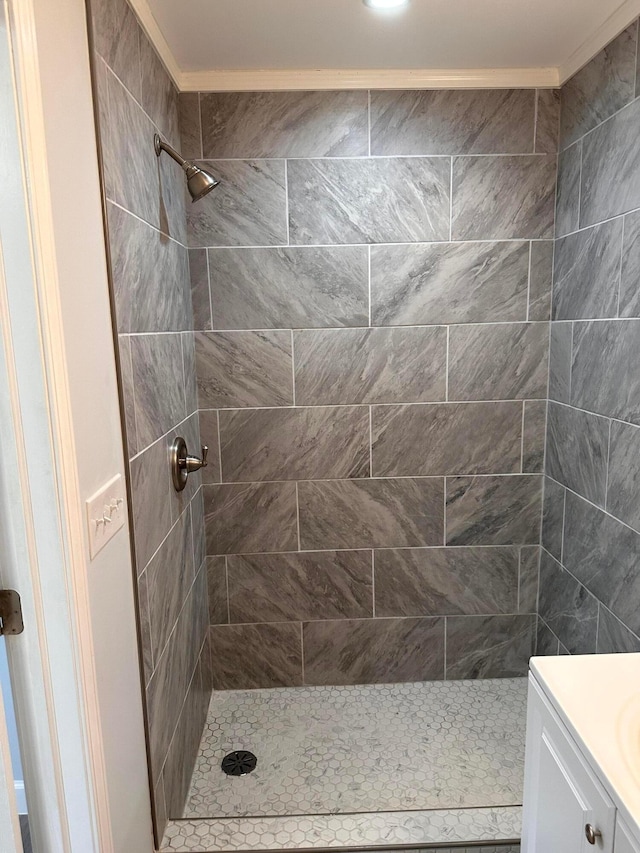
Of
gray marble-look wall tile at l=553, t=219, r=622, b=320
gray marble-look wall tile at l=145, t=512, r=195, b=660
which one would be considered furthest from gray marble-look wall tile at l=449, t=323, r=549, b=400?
gray marble-look wall tile at l=145, t=512, r=195, b=660

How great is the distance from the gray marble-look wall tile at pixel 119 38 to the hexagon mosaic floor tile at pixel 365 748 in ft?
6.62

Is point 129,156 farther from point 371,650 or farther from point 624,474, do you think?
point 371,650

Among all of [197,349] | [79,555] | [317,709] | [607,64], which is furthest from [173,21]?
[317,709]

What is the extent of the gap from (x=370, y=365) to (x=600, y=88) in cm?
113

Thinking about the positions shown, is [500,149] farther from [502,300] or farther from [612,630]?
[612,630]

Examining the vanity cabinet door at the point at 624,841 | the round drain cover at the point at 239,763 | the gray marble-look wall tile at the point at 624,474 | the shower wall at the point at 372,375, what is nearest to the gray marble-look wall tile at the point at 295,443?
the shower wall at the point at 372,375

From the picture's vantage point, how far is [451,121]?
204cm

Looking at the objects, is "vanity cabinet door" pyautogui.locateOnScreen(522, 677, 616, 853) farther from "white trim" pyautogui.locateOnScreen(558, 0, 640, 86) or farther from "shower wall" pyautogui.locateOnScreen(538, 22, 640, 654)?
"white trim" pyautogui.locateOnScreen(558, 0, 640, 86)

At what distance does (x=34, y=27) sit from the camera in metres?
0.90

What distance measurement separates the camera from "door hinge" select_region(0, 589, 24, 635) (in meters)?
0.98

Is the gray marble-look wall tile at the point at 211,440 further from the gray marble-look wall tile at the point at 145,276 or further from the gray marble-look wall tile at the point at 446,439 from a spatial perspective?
the gray marble-look wall tile at the point at 446,439

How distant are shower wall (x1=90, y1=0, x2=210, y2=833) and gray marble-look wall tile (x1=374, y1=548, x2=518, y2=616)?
2.50 feet

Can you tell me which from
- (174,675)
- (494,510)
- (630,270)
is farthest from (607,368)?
(174,675)

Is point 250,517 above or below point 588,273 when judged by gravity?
below
